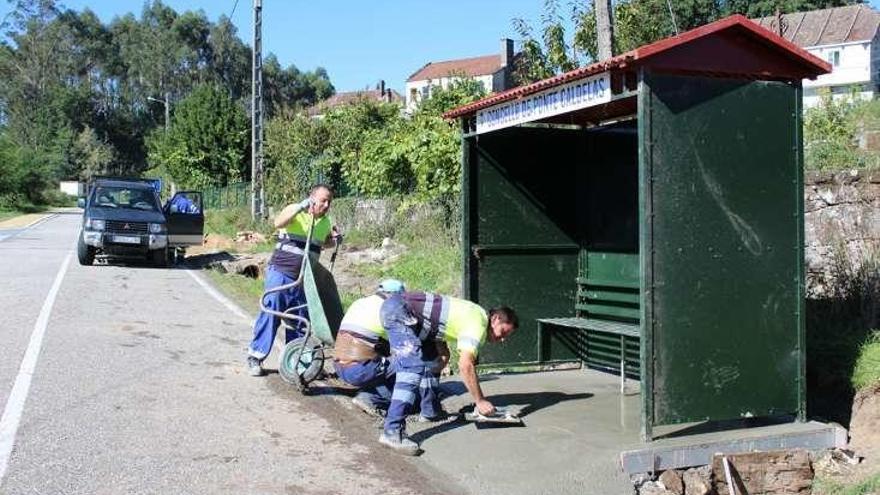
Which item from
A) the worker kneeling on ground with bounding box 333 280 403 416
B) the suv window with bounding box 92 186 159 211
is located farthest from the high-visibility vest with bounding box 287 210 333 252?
the suv window with bounding box 92 186 159 211

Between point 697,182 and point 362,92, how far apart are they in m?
25.1

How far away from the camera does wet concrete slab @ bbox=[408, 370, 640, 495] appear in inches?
219

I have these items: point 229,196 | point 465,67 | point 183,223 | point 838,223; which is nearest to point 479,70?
point 465,67

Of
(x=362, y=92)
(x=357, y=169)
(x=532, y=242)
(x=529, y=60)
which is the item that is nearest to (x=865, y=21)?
(x=362, y=92)

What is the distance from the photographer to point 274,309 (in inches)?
301

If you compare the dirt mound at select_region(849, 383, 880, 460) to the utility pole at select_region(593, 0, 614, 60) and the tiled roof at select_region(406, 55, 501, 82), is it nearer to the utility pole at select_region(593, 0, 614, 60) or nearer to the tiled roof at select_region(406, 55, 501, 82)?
the utility pole at select_region(593, 0, 614, 60)

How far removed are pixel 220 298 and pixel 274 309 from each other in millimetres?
6869

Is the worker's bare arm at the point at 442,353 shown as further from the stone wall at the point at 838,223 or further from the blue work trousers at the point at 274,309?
the stone wall at the point at 838,223

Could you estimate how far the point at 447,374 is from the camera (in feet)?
27.1

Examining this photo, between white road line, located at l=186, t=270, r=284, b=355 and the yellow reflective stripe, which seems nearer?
the yellow reflective stripe

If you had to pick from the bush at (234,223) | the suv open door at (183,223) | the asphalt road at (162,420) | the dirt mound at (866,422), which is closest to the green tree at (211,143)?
the bush at (234,223)

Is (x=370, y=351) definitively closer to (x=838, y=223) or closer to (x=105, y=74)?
(x=838, y=223)

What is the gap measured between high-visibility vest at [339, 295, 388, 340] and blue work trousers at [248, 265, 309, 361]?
1.06m

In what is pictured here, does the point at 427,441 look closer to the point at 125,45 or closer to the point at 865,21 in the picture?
the point at 865,21
